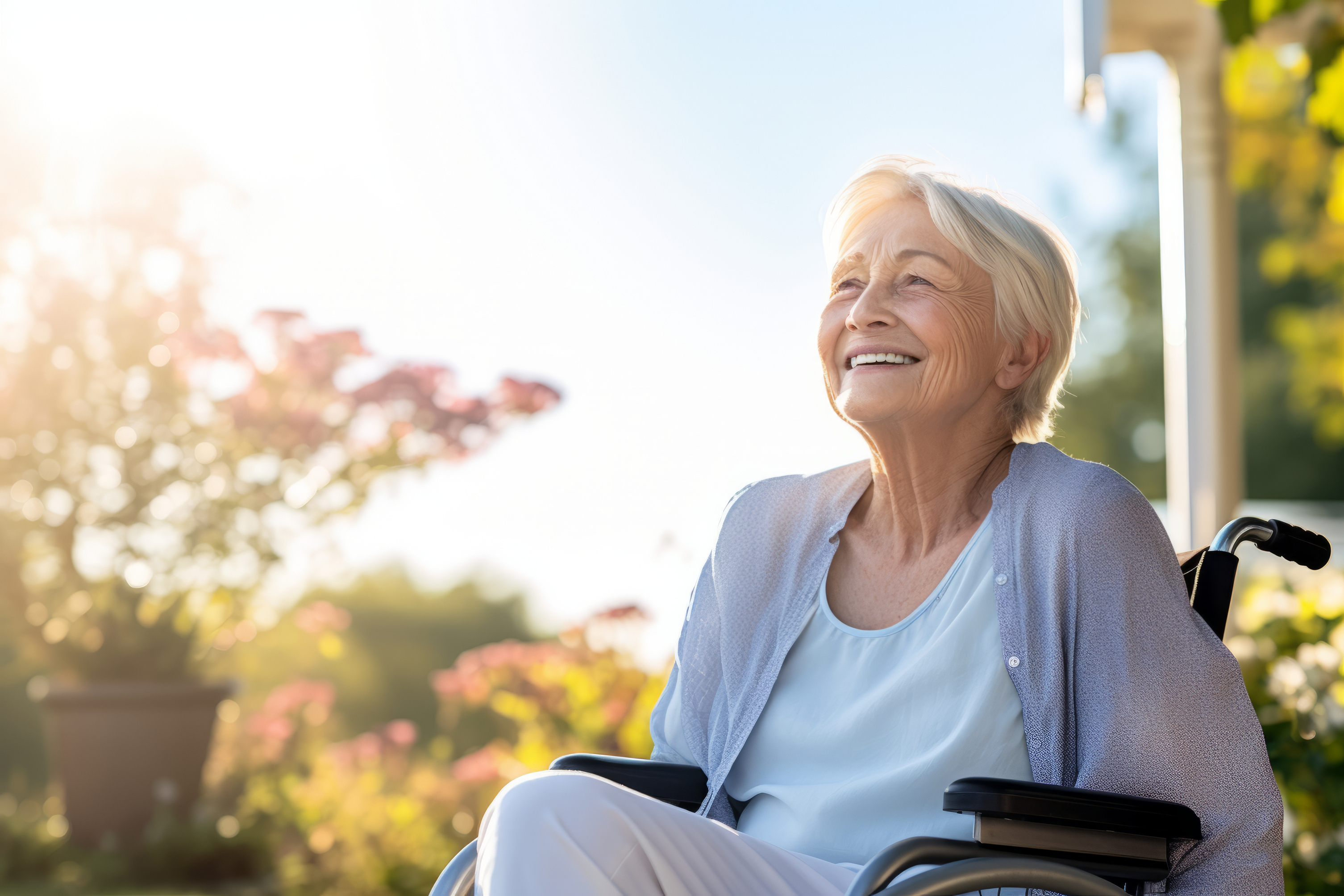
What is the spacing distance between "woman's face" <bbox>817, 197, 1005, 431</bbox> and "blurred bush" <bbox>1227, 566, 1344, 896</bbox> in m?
0.99

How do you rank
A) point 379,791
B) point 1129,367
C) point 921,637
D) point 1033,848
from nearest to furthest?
point 1033,848
point 921,637
point 379,791
point 1129,367

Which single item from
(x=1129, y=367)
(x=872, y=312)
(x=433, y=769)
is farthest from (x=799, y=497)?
(x=1129, y=367)

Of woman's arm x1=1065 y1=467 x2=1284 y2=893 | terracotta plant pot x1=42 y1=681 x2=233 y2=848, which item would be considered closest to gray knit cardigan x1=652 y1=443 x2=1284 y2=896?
woman's arm x1=1065 y1=467 x2=1284 y2=893

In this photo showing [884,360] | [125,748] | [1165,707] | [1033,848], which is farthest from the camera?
[125,748]

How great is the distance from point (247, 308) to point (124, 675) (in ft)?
4.14

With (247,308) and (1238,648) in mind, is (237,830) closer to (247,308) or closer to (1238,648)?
(247,308)

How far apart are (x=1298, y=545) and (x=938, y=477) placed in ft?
1.62

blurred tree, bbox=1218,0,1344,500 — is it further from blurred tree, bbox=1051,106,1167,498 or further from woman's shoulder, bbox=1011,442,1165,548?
blurred tree, bbox=1051,106,1167,498

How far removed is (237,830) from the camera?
3.75 metres

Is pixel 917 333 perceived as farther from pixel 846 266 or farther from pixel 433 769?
pixel 433 769

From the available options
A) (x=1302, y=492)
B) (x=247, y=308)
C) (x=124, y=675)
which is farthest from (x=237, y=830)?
(x=1302, y=492)

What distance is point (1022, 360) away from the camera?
1820 mm

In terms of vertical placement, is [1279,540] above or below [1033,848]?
above

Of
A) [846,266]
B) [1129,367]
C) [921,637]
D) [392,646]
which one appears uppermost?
[846,266]
